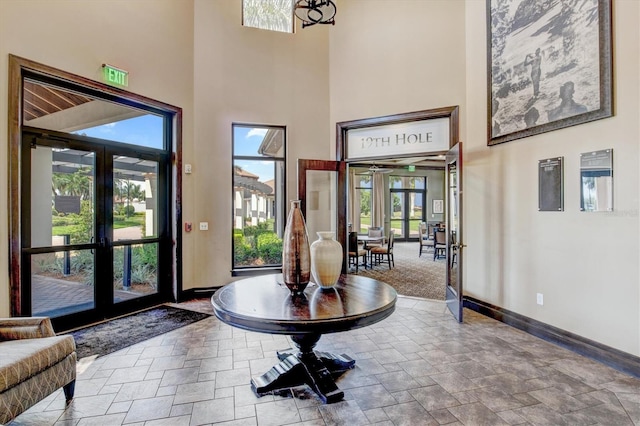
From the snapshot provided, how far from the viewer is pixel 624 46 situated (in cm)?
293

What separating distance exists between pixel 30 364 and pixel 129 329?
1940mm

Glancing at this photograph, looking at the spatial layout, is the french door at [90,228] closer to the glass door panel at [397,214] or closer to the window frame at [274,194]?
the window frame at [274,194]

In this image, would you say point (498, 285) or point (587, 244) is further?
point (498, 285)

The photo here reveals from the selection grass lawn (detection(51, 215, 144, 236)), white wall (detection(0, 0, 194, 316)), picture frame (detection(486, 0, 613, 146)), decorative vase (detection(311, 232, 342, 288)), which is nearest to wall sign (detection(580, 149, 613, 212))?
picture frame (detection(486, 0, 613, 146))

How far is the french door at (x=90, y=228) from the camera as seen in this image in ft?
11.7

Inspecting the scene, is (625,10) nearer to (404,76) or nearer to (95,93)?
(404,76)

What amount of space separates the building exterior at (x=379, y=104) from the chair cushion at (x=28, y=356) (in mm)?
1379

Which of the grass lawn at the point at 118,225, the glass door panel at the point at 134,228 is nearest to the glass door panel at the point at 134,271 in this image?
the glass door panel at the point at 134,228

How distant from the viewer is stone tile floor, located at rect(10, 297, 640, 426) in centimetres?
224

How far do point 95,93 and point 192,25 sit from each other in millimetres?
1907

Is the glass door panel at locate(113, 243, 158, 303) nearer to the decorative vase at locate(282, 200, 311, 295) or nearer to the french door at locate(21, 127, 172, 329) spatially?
the french door at locate(21, 127, 172, 329)

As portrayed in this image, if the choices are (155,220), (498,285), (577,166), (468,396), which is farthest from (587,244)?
(155,220)

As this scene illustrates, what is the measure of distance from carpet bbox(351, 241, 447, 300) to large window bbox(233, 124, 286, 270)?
7.79 feet

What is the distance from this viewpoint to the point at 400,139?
208 inches
